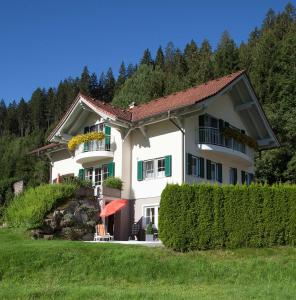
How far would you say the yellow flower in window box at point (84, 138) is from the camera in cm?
3072

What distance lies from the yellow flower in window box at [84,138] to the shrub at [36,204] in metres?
4.78

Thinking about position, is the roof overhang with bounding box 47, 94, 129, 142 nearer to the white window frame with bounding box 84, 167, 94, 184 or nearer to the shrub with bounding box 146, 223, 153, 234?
the white window frame with bounding box 84, 167, 94, 184

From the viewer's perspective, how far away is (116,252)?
59.7 ft

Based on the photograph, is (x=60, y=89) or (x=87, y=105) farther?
(x=60, y=89)

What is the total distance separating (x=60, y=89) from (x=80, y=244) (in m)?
98.2

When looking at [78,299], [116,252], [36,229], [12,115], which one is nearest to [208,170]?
[36,229]

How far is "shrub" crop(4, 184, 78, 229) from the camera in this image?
24656 millimetres

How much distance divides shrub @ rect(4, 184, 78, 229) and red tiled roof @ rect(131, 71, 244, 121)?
621cm

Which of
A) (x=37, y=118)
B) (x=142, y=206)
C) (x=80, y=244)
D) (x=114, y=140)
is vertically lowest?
(x=80, y=244)

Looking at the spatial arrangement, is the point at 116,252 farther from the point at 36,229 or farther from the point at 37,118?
the point at 37,118

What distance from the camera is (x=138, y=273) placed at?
16562mm

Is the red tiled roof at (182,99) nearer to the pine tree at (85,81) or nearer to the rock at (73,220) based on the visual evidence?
the rock at (73,220)

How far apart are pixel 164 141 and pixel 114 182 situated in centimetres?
369

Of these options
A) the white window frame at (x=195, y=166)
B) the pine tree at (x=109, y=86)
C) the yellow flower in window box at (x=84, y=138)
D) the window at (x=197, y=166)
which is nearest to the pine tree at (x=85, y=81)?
the pine tree at (x=109, y=86)
